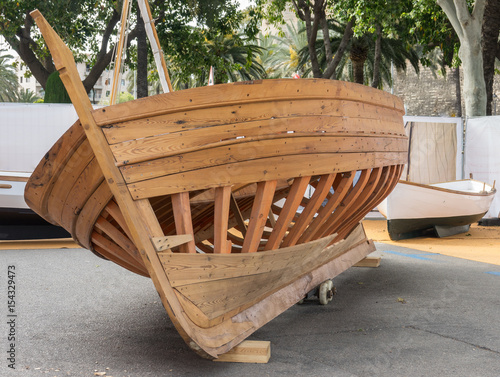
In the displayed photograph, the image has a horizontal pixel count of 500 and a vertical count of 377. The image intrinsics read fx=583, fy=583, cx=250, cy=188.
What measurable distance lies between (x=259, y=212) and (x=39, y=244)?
7.29 meters

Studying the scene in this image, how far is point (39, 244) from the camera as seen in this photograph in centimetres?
987

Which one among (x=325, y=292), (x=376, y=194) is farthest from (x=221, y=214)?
(x=376, y=194)

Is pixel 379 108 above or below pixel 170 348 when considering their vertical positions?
→ above

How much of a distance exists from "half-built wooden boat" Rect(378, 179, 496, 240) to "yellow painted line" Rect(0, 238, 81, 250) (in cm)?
547

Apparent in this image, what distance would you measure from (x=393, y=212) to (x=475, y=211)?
1.75m

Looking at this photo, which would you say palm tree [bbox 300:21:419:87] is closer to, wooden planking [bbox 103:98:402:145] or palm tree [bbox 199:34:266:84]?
palm tree [bbox 199:34:266:84]

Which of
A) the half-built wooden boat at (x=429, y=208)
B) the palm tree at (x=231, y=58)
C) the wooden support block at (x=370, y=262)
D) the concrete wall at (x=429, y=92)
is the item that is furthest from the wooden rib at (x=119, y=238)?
the concrete wall at (x=429, y=92)

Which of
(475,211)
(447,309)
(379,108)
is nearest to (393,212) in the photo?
(475,211)

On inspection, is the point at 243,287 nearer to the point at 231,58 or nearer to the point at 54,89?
the point at 54,89

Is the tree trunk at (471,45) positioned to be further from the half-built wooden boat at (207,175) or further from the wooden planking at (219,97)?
the wooden planking at (219,97)

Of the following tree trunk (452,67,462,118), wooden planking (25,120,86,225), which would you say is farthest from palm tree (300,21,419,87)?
wooden planking (25,120,86,225)

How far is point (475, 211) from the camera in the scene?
1082 centimetres

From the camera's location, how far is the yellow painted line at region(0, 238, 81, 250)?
30.8ft

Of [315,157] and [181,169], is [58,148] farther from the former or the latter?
[315,157]
